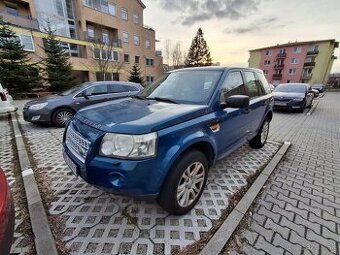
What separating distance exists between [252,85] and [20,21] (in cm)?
2478

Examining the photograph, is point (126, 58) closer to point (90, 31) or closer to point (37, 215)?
point (90, 31)

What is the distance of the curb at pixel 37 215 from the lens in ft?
6.41

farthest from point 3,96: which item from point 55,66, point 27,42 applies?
point 27,42

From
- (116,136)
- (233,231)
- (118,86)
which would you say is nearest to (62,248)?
(116,136)

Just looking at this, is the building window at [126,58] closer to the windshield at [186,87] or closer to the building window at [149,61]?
the building window at [149,61]

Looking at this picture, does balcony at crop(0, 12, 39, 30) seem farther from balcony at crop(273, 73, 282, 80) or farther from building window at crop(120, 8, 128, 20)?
balcony at crop(273, 73, 282, 80)

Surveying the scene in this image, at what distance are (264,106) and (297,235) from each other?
9.47 feet

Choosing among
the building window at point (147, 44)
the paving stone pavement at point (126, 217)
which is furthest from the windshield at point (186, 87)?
the building window at point (147, 44)

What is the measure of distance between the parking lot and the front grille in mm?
838

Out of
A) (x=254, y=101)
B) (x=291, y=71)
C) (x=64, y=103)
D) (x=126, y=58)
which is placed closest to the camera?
(x=254, y=101)

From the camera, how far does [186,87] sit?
3.14m

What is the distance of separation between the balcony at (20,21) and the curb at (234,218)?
24791 millimetres

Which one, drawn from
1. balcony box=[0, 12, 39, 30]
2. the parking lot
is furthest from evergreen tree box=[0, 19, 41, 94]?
the parking lot

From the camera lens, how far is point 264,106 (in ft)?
14.5
